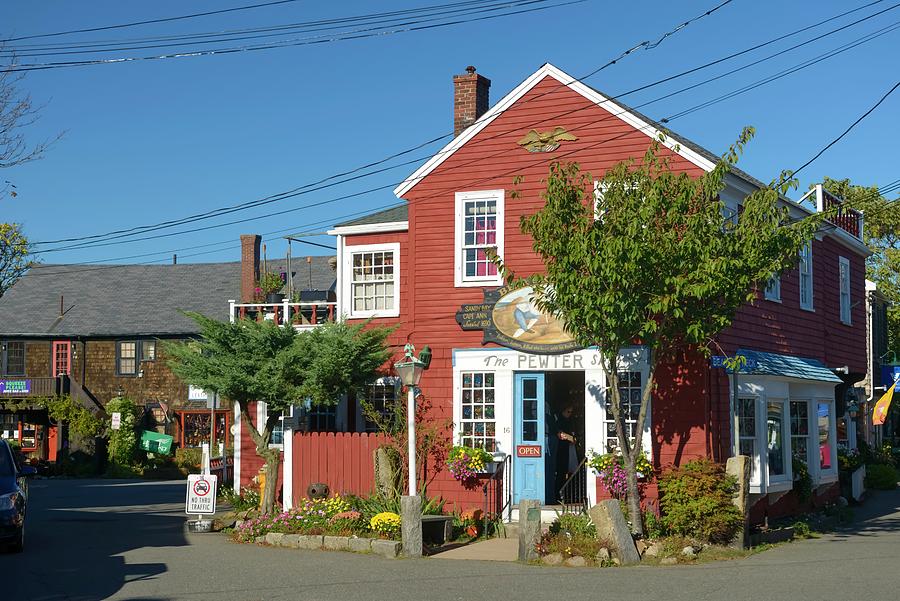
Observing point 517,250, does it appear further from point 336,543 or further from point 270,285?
point 270,285

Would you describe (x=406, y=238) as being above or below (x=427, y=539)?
above

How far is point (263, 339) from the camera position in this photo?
1952 centimetres

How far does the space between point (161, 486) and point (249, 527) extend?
60.4ft

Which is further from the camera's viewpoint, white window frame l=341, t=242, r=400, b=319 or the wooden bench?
white window frame l=341, t=242, r=400, b=319

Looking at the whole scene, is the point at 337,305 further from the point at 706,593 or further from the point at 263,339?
Result: the point at 706,593

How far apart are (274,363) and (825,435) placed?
1225cm

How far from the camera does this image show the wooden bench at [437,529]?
1748 centimetres

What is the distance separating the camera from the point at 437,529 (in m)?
17.7

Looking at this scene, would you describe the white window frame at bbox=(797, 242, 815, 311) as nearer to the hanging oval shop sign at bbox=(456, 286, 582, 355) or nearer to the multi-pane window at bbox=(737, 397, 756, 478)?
the multi-pane window at bbox=(737, 397, 756, 478)

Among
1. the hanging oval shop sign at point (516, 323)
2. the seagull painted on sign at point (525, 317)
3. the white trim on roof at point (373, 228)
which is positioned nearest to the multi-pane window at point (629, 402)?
the hanging oval shop sign at point (516, 323)

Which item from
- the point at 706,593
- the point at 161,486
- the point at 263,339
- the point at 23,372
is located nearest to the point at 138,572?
the point at 263,339

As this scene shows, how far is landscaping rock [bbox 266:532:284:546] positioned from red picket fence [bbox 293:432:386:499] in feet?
8.05

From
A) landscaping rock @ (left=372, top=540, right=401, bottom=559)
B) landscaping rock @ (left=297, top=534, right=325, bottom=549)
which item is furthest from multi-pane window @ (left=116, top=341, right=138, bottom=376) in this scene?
landscaping rock @ (left=372, top=540, right=401, bottom=559)

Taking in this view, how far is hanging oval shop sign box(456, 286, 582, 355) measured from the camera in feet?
64.2
